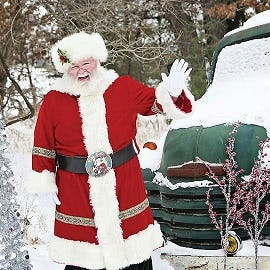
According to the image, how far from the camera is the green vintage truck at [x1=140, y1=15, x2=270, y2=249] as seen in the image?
390 centimetres

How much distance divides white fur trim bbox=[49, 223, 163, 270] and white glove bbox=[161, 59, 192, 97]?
2.79 ft

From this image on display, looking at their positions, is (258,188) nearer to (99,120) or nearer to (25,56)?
(99,120)

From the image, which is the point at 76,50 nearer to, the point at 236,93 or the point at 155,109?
the point at 155,109

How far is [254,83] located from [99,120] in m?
1.91

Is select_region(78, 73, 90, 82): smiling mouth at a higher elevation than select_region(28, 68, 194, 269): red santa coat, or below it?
higher

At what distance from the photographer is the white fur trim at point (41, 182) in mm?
3273

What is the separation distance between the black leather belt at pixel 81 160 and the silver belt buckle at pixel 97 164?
3cm

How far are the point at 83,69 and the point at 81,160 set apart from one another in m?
0.54

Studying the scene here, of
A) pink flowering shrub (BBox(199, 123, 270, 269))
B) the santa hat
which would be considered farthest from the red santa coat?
pink flowering shrub (BBox(199, 123, 270, 269))

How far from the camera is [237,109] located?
4.16 metres

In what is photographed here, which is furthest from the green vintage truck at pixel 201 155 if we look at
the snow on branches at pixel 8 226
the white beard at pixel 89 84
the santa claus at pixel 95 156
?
the snow on branches at pixel 8 226

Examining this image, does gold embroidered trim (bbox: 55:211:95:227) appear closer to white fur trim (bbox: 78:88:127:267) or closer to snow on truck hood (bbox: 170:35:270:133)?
white fur trim (bbox: 78:88:127:267)

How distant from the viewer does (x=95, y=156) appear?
10.6 feet

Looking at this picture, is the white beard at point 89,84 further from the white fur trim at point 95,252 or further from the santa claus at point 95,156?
the white fur trim at point 95,252
